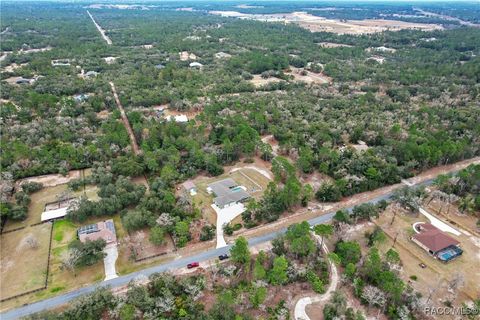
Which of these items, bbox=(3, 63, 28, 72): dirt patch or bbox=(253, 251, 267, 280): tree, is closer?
bbox=(253, 251, 267, 280): tree

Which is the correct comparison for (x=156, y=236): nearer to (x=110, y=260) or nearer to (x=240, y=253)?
(x=110, y=260)

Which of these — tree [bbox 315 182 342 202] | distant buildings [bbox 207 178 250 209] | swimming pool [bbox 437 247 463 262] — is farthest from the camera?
tree [bbox 315 182 342 202]

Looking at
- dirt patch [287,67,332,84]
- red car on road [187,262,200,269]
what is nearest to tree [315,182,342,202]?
red car on road [187,262,200,269]

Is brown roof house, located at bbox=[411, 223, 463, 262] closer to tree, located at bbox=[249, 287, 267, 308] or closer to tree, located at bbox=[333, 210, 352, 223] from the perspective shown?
tree, located at bbox=[333, 210, 352, 223]

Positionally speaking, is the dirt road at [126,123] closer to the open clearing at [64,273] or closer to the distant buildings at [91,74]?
the distant buildings at [91,74]

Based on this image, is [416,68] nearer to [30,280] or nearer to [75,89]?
[75,89]

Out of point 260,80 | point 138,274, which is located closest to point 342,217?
point 138,274
